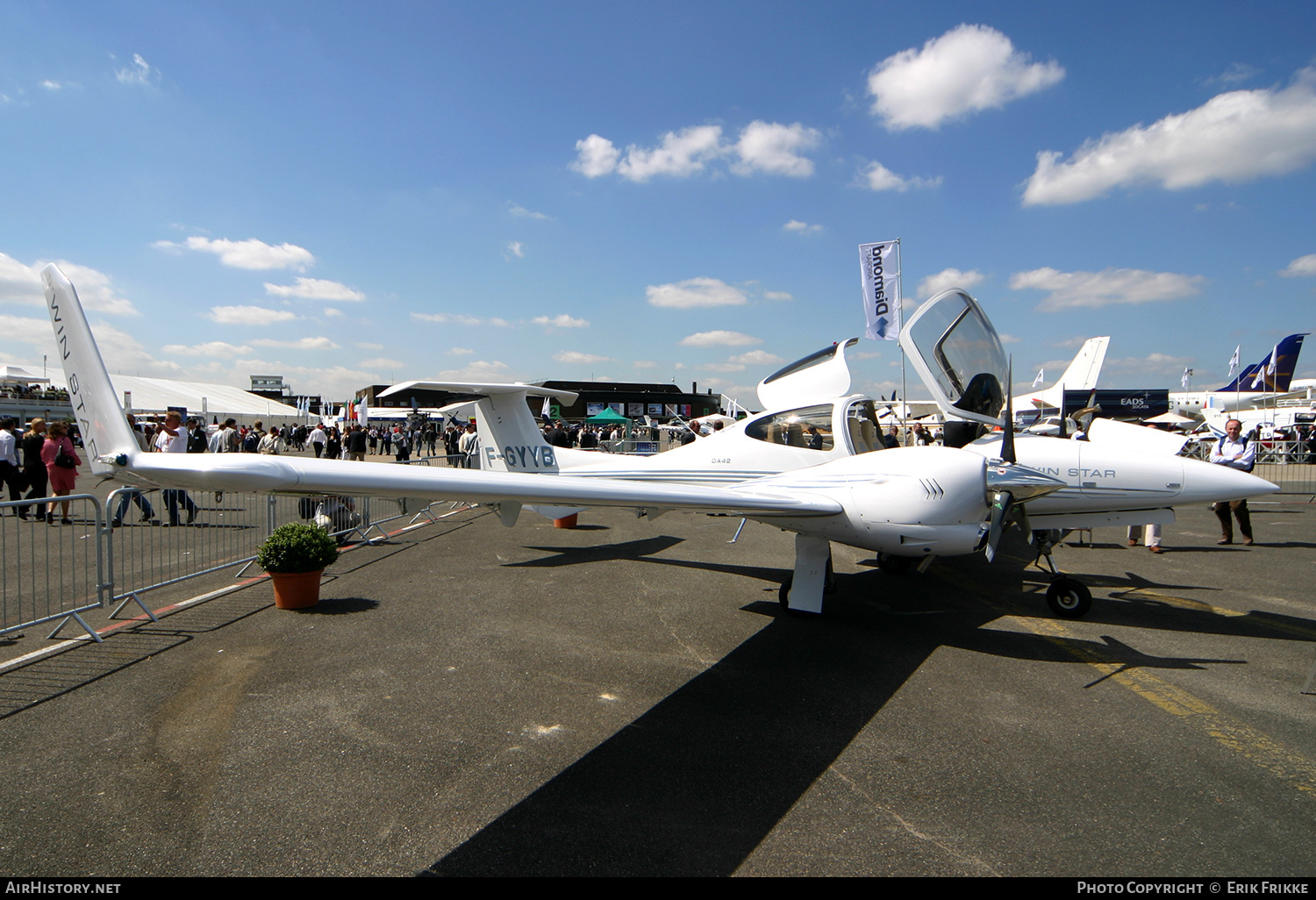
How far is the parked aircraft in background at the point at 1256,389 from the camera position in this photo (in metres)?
38.3

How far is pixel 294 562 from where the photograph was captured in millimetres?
6012

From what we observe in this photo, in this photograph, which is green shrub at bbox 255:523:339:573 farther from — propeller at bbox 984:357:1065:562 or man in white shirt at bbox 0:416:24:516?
man in white shirt at bbox 0:416:24:516

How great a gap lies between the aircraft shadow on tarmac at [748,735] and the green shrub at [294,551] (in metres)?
4.12

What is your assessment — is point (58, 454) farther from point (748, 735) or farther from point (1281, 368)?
point (1281, 368)

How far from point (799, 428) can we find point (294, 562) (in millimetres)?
5691

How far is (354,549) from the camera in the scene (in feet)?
30.2

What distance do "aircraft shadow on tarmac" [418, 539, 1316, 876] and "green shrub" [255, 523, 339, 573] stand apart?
Result: 13.5ft

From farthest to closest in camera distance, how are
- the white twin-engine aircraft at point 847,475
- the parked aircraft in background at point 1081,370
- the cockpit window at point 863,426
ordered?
the parked aircraft in background at point 1081,370 < the cockpit window at point 863,426 < the white twin-engine aircraft at point 847,475

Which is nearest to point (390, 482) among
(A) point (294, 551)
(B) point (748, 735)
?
(B) point (748, 735)

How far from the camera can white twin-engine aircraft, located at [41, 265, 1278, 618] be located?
11.8ft

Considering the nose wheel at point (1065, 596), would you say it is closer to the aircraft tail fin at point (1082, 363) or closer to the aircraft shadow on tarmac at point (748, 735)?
the aircraft shadow on tarmac at point (748, 735)

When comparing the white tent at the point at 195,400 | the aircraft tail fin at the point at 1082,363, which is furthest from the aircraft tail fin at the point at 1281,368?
the white tent at the point at 195,400

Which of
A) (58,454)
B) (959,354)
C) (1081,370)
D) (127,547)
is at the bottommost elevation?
(127,547)

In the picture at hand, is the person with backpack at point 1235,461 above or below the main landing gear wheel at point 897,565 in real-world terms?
above
